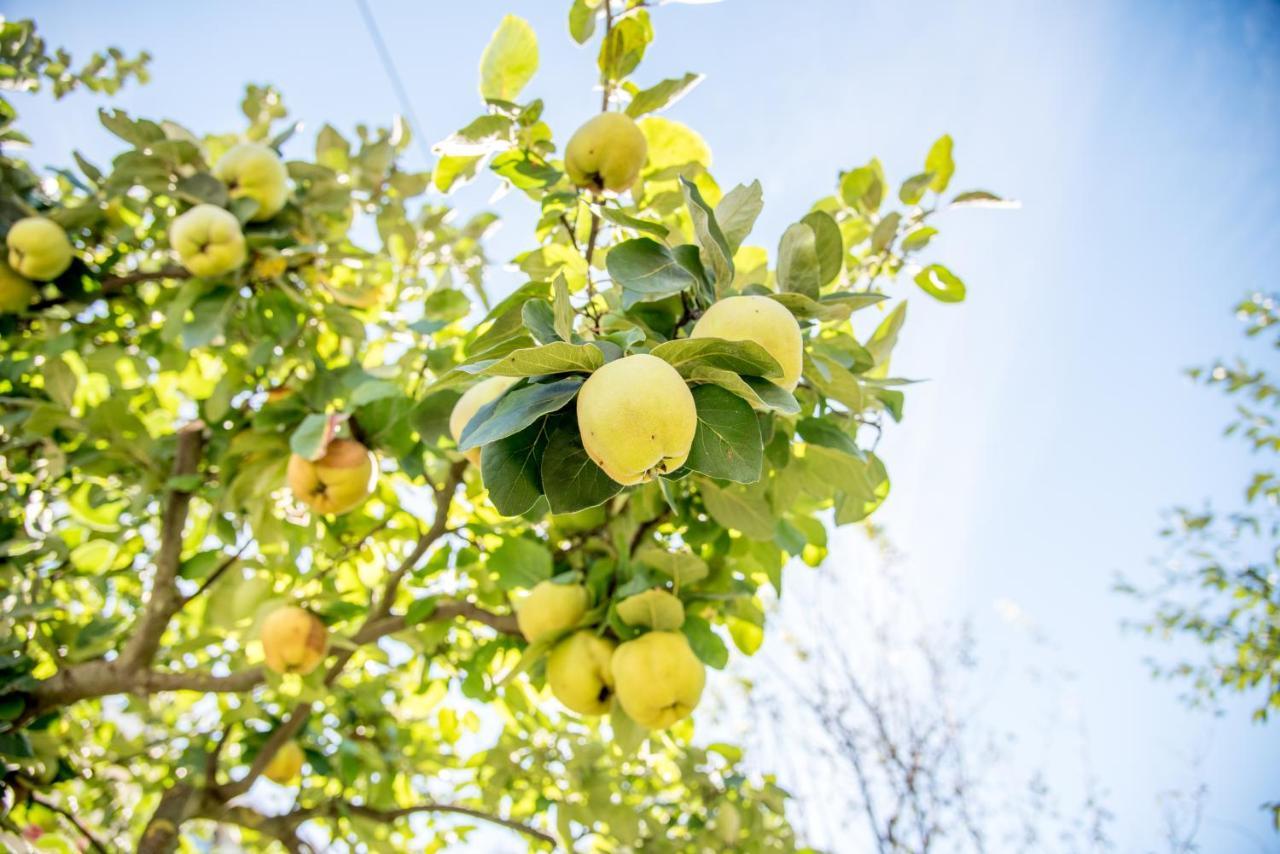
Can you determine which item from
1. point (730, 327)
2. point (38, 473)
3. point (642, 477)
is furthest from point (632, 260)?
point (38, 473)

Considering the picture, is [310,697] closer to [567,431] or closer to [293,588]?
[293,588]

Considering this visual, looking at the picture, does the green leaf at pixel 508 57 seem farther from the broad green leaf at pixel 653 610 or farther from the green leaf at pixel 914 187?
the broad green leaf at pixel 653 610

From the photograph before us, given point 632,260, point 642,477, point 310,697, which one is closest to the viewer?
point 642,477

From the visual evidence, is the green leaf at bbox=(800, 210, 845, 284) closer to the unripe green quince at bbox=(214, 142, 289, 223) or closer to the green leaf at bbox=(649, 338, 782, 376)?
the green leaf at bbox=(649, 338, 782, 376)

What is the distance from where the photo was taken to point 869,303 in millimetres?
1139

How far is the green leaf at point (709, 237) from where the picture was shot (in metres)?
0.96

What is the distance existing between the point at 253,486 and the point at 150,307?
3.25 feet

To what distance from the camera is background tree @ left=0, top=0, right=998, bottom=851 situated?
104cm

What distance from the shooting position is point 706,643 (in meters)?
1.41

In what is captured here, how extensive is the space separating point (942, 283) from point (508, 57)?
0.96 metres

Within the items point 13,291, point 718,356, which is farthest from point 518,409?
point 13,291

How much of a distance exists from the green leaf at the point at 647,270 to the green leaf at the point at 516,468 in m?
0.21

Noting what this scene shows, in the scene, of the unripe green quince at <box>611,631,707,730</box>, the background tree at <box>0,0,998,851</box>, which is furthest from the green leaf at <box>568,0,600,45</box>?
the unripe green quince at <box>611,631,707,730</box>

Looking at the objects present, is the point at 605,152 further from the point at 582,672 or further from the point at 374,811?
the point at 374,811
